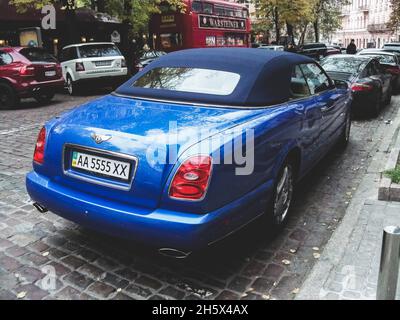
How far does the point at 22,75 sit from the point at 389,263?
1162cm

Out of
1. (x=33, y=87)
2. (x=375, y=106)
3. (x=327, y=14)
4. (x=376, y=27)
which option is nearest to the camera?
(x=375, y=106)

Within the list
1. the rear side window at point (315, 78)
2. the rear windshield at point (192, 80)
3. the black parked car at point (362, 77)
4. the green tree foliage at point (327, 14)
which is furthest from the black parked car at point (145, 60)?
the green tree foliage at point (327, 14)

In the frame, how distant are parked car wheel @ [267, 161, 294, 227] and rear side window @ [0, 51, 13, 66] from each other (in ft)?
34.2

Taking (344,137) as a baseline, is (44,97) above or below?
above

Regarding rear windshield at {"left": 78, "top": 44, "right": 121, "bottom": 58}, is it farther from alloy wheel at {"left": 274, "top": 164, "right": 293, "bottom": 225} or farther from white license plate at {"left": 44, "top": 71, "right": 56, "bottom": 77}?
alloy wheel at {"left": 274, "top": 164, "right": 293, "bottom": 225}

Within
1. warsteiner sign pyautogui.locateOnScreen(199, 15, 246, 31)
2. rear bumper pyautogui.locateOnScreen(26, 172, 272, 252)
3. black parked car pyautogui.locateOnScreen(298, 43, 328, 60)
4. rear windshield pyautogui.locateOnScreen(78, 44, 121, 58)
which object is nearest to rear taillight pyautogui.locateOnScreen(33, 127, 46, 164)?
rear bumper pyautogui.locateOnScreen(26, 172, 272, 252)

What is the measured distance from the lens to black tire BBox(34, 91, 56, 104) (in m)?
13.1

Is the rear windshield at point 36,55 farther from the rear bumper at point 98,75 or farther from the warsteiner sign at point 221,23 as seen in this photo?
the warsteiner sign at point 221,23

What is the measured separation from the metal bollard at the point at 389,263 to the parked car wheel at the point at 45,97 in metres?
12.0

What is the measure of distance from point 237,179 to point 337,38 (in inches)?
4244

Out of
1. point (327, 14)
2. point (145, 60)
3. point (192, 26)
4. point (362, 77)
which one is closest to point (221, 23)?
point (192, 26)

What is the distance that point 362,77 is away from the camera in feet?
33.3

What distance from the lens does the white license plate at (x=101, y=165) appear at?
3172 millimetres

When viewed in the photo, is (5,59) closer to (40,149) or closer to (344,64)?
(344,64)
